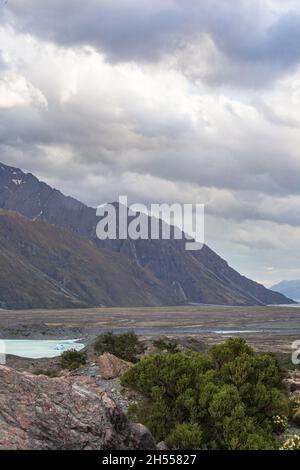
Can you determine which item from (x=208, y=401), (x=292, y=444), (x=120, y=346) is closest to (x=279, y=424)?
(x=208, y=401)

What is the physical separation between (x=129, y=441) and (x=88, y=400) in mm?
1189

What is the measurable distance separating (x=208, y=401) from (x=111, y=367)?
15307 mm

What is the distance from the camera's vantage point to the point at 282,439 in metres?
19.4

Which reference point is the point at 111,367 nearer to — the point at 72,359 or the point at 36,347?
the point at 72,359

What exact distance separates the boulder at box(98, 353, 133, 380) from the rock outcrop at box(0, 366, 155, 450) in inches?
766

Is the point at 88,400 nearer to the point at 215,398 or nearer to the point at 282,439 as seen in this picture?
the point at 215,398

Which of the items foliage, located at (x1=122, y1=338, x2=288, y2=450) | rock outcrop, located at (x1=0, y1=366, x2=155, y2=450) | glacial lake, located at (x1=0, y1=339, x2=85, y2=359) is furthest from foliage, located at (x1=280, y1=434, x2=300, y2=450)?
glacial lake, located at (x1=0, y1=339, x2=85, y2=359)

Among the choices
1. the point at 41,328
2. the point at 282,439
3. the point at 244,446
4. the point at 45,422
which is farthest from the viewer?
the point at 41,328

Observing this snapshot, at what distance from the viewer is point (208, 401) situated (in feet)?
57.0

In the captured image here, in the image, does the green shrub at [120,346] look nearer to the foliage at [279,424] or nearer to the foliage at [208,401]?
the foliage at [208,401]

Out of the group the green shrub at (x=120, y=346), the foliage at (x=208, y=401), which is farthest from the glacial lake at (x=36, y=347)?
the foliage at (x=208, y=401)

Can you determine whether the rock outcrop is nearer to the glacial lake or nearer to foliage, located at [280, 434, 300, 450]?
foliage, located at [280, 434, 300, 450]
